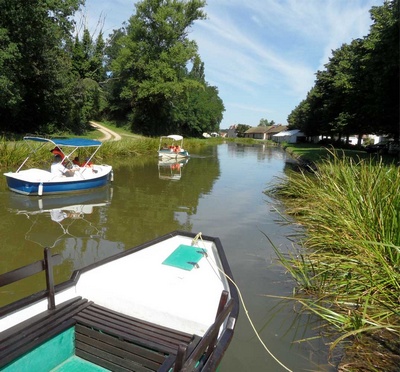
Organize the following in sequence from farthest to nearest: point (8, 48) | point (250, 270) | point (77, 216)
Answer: point (8, 48)
point (77, 216)
point (250, 270)

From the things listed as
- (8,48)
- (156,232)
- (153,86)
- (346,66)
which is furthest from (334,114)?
(156,232)

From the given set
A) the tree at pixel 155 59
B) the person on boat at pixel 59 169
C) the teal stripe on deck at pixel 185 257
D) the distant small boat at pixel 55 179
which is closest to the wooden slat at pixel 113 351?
the teal stripe on deck at pixel 185 257

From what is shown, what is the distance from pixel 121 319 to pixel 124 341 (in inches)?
14.6

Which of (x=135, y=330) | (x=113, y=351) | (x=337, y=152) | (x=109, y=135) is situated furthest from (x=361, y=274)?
(x=109, y=135)

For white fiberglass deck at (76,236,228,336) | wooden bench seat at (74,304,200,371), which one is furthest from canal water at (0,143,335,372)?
wooden bench seat at (74,304,200,371)

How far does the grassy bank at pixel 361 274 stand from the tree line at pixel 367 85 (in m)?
14.4

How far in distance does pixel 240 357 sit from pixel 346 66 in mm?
43232

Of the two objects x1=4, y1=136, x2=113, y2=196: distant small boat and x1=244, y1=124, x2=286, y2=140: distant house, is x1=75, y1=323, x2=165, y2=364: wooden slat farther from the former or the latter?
x1=244, y1=124, x2=286, y2=140: distant house

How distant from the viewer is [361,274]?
16.1 feet

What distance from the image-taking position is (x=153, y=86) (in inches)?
1757

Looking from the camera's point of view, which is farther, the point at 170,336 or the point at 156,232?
the point at 156,232

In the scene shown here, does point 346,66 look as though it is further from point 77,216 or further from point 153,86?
point 77,216

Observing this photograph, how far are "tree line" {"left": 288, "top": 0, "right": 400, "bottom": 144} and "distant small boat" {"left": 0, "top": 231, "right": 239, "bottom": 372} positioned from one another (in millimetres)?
18248

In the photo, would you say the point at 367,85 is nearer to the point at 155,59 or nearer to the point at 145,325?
the point at 145,325
